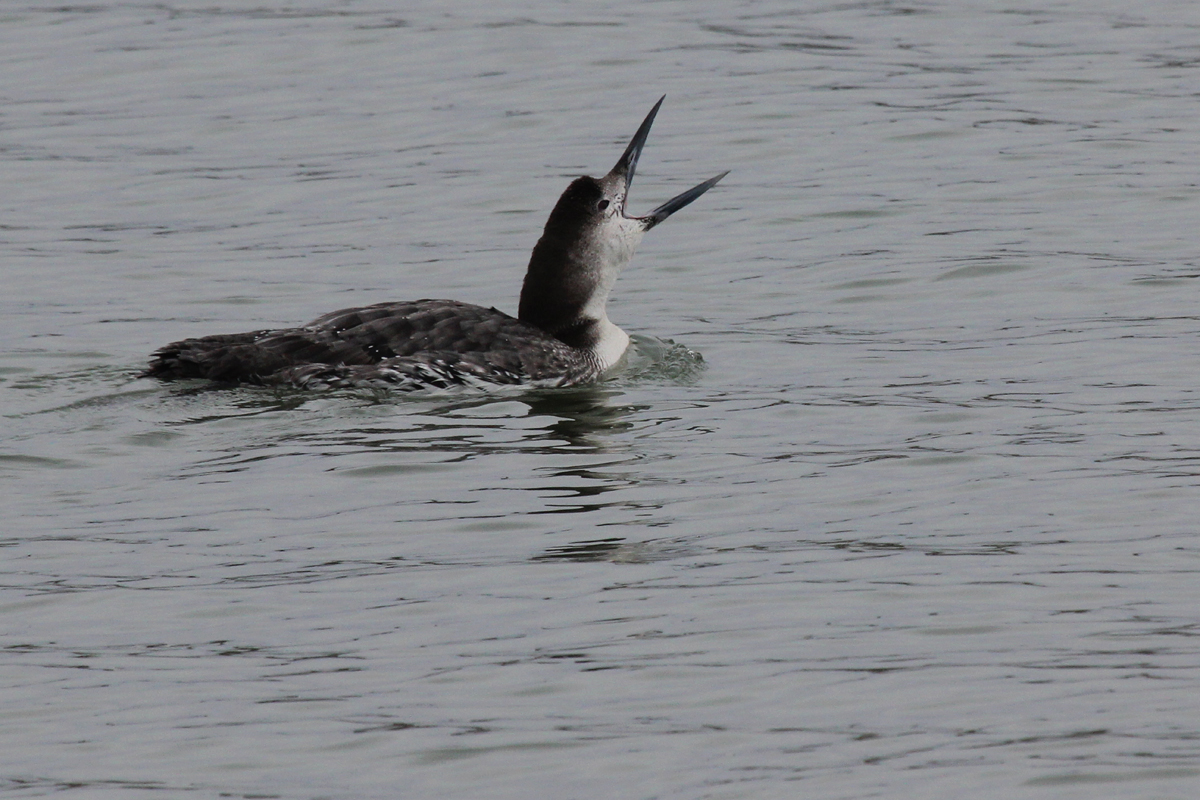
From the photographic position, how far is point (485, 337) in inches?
428

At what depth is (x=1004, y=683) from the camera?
20.9 ft

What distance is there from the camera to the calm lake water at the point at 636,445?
609 centimetres

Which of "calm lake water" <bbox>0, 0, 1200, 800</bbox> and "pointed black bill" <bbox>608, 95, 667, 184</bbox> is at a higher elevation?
"pointed black bill" <bbox>608, 95, 667, 184</bbox>

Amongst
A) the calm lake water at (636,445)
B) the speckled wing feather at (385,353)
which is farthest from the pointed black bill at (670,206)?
the speckled wing feather at (385,353)

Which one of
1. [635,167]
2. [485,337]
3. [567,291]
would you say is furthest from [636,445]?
[635,167]

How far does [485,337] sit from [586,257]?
2.98 feet

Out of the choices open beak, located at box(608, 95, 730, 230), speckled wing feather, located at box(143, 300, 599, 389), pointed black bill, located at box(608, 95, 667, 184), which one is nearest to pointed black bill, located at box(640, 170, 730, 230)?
open beak, located at box(608, 95, 730, 230)

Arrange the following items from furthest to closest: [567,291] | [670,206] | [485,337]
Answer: [670,206] < [567,291] < [485,337]

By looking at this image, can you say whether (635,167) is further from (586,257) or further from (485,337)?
(485,337)

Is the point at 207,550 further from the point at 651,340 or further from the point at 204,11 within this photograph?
the point at 204,11

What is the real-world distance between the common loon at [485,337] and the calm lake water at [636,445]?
5.8 inches

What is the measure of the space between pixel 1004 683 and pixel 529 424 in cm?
430

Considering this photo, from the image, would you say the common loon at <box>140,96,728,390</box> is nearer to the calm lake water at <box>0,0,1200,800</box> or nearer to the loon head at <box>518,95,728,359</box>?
the loon head at <box>518,95,728,359</box>

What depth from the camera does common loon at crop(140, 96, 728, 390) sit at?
34.1ft
